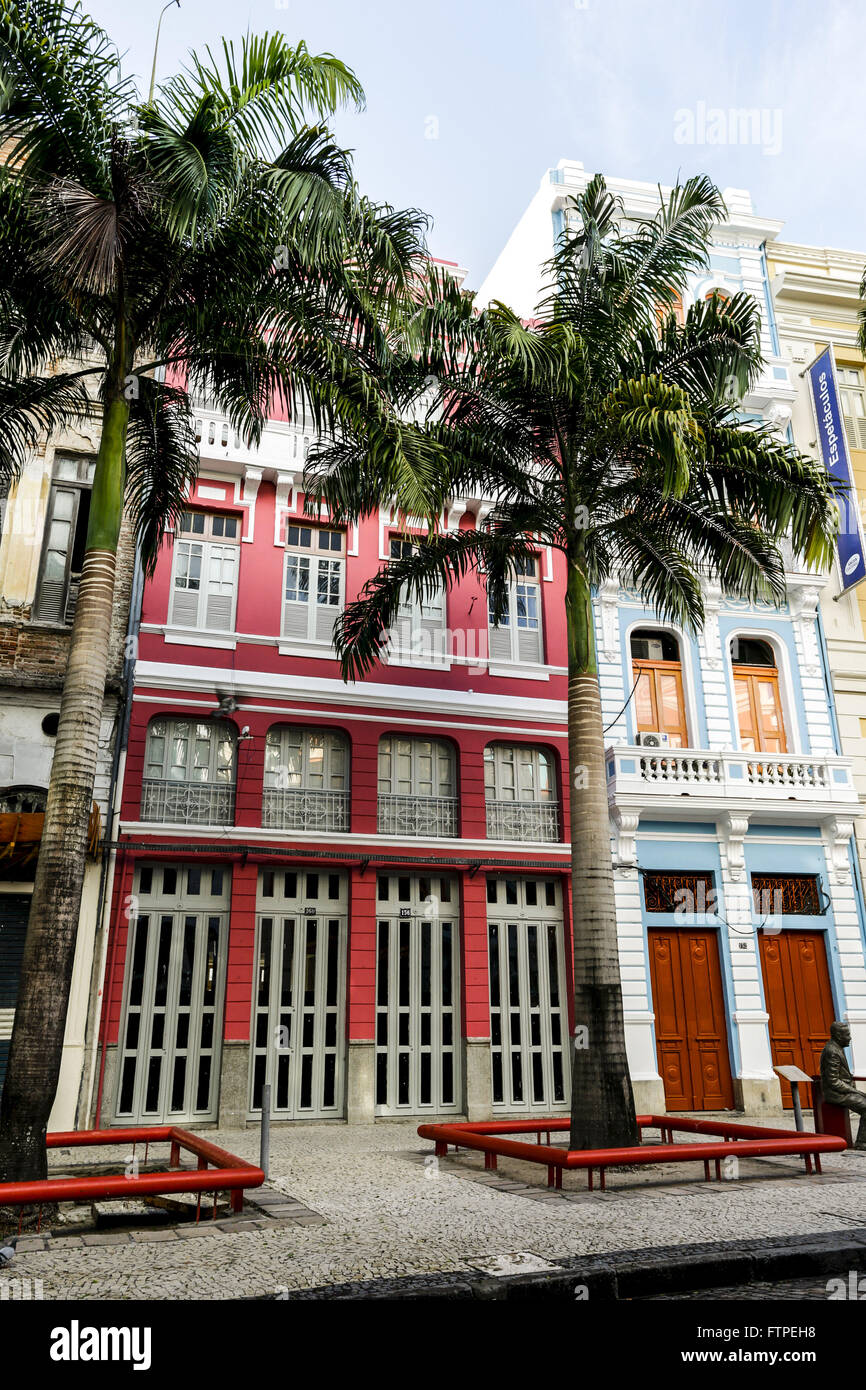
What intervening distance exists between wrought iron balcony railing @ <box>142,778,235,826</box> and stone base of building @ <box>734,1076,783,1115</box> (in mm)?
9256

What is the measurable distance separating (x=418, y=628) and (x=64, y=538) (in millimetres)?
5885

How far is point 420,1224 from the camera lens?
24.5 feet

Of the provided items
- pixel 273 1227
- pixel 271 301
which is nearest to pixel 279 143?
pixel 271 301

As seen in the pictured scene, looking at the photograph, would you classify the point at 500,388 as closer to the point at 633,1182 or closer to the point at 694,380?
the point at 694,380

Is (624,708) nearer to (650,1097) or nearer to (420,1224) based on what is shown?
(650,1097)

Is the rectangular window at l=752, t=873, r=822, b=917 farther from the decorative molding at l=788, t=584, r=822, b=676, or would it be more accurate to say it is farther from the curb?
the curb

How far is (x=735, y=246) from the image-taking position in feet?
71.8

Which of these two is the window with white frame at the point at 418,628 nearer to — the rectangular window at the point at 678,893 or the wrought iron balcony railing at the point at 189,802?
the wrought iron balcony railing at the point at 189,802

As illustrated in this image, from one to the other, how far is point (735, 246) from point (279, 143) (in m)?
15.0

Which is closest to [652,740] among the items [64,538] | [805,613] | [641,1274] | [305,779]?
[805,613]

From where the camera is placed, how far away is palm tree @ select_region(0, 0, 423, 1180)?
28.4 feet

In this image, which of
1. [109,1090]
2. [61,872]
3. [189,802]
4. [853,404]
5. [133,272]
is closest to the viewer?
[61,872]

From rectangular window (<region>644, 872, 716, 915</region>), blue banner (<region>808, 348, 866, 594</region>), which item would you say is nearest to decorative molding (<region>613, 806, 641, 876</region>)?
rectangular window (<region>644, 872, 716, 915</region>)

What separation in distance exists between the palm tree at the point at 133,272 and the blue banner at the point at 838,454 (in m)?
11.4
